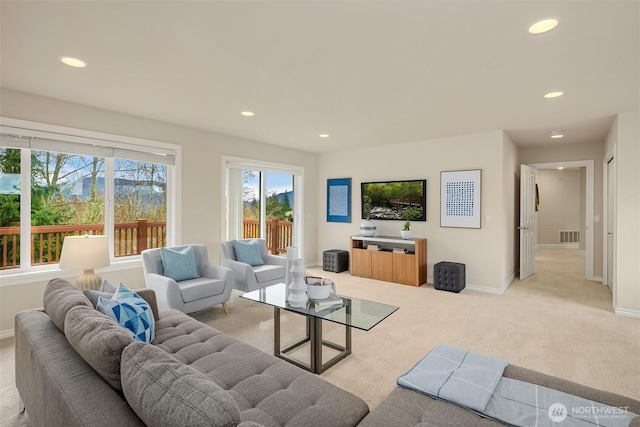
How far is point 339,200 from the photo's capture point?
6625 mm

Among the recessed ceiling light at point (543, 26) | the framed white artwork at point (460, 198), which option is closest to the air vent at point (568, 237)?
the framed white artwork at point (460, 198)

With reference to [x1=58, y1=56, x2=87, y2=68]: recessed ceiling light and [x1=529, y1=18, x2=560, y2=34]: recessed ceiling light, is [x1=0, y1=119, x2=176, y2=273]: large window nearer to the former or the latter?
[x1=58, y1=56, x2=87, y2=68]: recessed ceiling light

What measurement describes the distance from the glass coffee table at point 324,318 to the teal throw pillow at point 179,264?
1.12m

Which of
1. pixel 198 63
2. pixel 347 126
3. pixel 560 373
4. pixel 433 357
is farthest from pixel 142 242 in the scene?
pixel 560 373

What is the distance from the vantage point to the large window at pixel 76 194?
3.29m

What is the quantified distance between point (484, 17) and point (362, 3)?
765mm

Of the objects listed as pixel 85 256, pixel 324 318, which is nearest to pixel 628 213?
pixel 324 318

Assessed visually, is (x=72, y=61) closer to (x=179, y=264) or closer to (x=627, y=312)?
(x=179, y=264)

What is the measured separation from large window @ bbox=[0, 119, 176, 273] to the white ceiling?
533 millimetres

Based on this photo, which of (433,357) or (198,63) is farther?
(198,63)

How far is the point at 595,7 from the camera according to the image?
182cm

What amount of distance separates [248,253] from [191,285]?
3.74 feet

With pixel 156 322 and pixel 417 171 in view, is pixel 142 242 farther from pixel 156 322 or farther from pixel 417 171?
pixel 417 171

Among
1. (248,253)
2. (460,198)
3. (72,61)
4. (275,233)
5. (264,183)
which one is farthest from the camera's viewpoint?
(275,233)
